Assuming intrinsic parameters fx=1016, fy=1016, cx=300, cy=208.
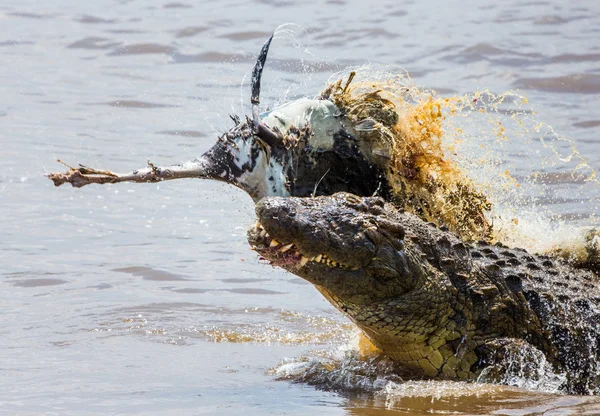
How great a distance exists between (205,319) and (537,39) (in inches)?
384

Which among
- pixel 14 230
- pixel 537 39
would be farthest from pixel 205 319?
pixel 537 39

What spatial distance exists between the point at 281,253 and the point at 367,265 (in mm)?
396

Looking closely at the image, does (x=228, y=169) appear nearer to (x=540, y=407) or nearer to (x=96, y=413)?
(x=96, y=413)

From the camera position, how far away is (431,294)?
458 cm

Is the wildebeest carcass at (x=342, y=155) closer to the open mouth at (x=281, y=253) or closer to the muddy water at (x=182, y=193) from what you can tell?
the muddy water at (x=182, y=193)

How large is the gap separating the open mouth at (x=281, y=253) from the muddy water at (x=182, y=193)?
24.2 inches

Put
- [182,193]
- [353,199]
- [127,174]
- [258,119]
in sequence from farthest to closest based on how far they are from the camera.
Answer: [182,193] < [258,119] < [127,174] < [353,199]

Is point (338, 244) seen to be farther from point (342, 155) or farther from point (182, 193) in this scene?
point (182, 193)

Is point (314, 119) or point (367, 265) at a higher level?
point (314, 119)

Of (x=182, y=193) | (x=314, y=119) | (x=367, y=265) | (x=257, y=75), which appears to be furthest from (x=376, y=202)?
(x=182, y=193)

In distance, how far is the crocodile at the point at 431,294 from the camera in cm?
434

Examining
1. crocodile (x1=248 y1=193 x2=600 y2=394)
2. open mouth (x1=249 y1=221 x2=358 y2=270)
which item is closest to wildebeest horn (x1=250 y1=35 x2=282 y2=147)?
crocodile (x1=248 y1=193 x2=600 y2=394)

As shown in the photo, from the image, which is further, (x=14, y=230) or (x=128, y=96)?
(x=128, y=96)

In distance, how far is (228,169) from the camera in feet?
16.7
